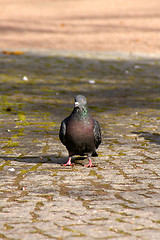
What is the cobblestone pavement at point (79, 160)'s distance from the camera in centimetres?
387

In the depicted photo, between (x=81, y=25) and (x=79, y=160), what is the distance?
16897 millimetres

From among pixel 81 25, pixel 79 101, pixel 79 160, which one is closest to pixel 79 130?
pixel 79 101

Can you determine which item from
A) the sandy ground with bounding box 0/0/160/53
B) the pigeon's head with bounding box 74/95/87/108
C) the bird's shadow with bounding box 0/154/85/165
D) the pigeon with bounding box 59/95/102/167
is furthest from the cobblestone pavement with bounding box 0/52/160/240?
the sandy ground with bounding box 0/0/160/53

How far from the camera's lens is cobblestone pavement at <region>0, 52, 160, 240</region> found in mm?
3867

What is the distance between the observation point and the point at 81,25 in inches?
874

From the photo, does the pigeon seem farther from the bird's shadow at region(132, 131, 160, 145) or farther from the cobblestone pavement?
the bird's shadow at region(132, 131, 160, 145)

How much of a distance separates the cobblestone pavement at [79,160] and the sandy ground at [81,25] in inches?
167

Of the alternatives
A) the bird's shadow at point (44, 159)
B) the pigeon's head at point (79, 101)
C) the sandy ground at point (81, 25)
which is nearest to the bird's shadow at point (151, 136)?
the bird's shadow at point (44, 159)

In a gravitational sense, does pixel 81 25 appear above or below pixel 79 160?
above

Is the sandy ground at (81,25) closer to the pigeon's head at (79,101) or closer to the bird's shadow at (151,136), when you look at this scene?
the bird's shadow at (151,136)

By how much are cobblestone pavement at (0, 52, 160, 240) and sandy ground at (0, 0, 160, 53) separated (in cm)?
423

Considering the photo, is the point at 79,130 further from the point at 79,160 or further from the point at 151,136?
the point at 151,136

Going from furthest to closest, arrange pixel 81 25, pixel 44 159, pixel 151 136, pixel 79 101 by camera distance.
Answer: pixel 81 25
pixel 151 136
pixel 44 159
pixel 79 101

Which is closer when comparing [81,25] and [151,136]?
[151,136]
